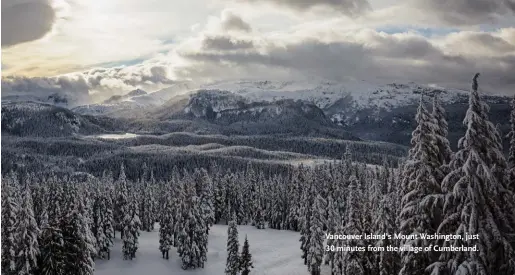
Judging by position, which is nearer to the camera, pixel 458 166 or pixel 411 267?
pixel 458 166

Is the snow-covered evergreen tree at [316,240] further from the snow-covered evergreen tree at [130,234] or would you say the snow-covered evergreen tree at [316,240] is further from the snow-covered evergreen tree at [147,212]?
the snow-covered evergreen tree at [147,212]

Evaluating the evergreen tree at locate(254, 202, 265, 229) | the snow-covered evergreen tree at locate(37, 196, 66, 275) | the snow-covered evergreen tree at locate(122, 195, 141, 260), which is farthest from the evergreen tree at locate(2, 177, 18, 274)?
the evergreen tree at locate(254, 202, 265, 229)

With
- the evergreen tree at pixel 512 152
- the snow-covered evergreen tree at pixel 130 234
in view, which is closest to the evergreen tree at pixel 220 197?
the snow-covered evergreen tree at pixel 130 234

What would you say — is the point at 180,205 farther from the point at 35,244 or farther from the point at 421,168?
the point at 421,168

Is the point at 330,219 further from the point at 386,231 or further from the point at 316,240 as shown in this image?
the point at 386,231

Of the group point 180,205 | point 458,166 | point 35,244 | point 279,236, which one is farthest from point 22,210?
point 279,236

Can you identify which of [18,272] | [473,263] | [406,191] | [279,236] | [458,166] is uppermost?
[458,166]

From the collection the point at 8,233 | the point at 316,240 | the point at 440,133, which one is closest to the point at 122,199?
the point at 316,240
